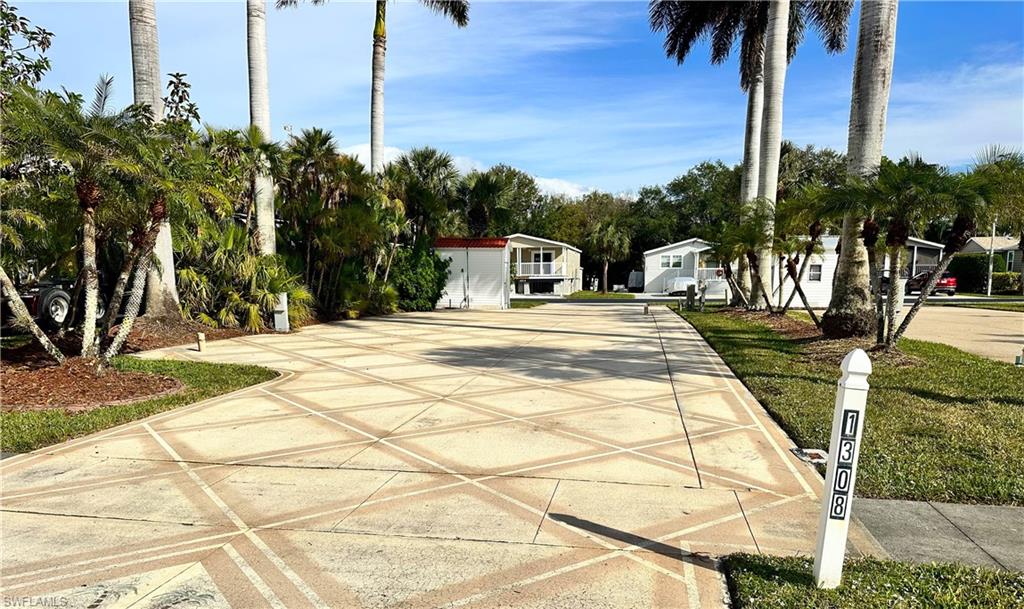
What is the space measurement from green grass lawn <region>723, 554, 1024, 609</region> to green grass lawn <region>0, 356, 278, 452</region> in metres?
5.74

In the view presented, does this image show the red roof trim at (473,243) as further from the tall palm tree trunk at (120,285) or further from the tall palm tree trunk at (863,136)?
the tall palm tree trunk at (120,285)

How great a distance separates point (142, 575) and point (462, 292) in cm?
2018

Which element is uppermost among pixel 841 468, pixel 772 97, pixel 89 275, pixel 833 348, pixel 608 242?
pixel 772 97

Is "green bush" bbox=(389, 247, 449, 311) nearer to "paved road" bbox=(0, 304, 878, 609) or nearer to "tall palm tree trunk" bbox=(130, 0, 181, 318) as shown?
"tall palm tree trunk" bbox=(130, 0, 181, 318)

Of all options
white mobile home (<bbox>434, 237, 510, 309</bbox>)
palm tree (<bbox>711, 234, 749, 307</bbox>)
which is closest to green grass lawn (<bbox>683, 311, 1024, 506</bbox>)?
palm tree (<bbox>711, 234, 749, 307</bbox>)

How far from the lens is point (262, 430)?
18.3ft

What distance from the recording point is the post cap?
2521 mm

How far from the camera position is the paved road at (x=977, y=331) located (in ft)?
35.6

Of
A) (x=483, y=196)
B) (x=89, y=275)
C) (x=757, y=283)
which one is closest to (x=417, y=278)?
(x=483, y=196)

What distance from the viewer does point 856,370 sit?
2527 mm

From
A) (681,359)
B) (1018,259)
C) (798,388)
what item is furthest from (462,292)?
(1018,259)

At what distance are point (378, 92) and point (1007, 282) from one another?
39377mm

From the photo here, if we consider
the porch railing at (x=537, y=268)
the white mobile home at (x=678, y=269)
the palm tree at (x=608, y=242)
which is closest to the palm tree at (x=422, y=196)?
the porch railing at (x=537, y=268)

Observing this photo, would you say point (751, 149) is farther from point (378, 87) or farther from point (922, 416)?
point (922, 416)
